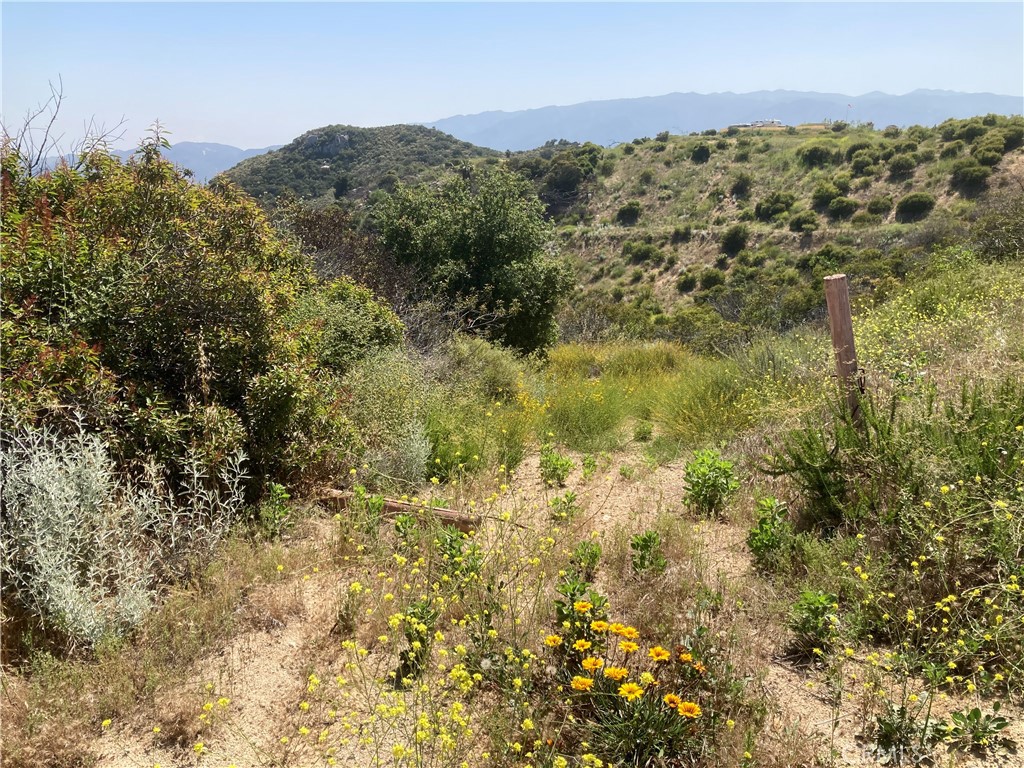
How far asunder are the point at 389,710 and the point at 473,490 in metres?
2.69

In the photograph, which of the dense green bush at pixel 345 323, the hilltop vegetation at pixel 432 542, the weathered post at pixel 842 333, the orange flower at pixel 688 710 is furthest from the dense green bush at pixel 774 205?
the orange flower at pixel 688 710

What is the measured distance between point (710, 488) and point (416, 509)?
2.26 metres

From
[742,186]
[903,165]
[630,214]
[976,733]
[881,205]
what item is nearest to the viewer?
[976,733]

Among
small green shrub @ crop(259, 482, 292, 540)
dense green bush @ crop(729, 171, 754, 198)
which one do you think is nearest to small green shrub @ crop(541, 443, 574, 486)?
small green shrub @ crop(259, 482, 292, 540)

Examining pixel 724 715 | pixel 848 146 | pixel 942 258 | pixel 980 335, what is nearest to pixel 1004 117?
pixel 848 146

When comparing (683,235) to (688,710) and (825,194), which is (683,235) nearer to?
(825,194)

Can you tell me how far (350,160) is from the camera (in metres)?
58.3

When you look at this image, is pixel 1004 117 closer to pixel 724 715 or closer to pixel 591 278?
pixel 591 278

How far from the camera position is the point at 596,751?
8.00 feet

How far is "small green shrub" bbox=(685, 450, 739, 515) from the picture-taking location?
4703mm

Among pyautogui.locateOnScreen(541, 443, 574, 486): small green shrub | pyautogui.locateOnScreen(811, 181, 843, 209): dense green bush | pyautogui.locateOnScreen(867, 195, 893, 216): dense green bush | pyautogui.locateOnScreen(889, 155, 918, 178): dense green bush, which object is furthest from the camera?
pyautogui.locateOnScreen(811, 181, 843, 209): dense green bush

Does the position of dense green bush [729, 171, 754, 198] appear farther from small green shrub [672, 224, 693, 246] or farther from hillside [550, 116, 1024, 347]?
small green shrub [672, 224, 693, 246]

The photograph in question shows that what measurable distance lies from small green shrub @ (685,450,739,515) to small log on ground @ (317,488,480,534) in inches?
69.6

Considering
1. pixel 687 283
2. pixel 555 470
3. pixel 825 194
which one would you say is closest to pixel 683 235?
pixel 687 283
